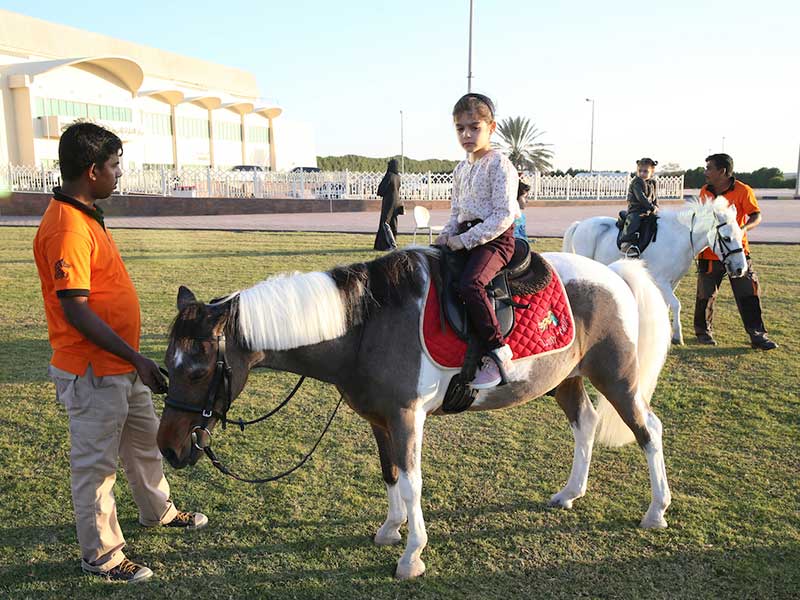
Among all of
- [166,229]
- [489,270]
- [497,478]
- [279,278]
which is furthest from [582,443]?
[166,229]

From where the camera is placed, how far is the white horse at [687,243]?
6.94 m

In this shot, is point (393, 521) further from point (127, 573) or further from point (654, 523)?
point (654, 523)

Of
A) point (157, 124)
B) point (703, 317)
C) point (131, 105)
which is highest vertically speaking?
point (131, 105)

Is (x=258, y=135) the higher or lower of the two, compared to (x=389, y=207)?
higher

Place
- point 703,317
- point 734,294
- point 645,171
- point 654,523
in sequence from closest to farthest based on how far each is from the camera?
point 654,523 < point 734,294 < point 703,317 < point 645,171

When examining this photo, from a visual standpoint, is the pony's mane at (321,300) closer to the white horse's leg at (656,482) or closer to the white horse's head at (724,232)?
the white horse's leg at (656,482)

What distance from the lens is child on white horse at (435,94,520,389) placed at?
3.06 metres

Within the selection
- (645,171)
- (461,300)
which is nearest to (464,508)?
(461,300)

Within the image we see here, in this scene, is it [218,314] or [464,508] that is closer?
[218,314]

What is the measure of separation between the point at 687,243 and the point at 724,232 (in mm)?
543

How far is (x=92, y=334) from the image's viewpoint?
9.07ft

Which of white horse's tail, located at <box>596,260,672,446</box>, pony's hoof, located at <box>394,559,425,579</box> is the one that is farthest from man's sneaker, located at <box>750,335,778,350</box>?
pony's hoof, located at <box>394,559,425,579</box>

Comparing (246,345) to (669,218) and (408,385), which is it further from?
(669,218)

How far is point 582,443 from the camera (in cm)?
398
